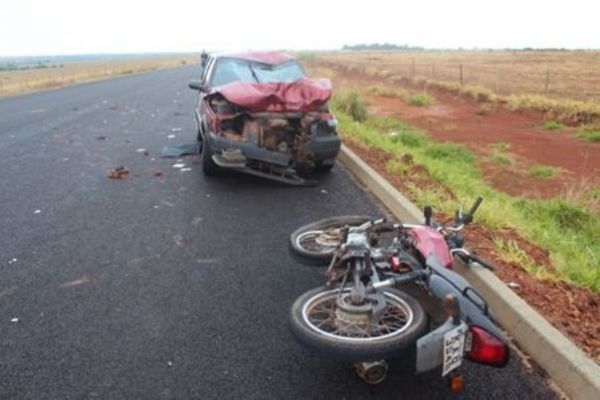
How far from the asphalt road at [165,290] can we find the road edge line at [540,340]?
0.15 meters

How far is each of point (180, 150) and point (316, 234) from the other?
6.35 m

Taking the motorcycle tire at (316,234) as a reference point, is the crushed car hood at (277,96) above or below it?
above

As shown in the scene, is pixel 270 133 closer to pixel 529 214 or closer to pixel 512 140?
pixel 529 214

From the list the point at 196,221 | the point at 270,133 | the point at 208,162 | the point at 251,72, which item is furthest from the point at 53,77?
the point at 196,221

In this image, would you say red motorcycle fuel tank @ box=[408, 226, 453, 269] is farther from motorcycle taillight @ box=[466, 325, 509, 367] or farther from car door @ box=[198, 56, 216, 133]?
car door @ box=[198, 56, 216, 133]

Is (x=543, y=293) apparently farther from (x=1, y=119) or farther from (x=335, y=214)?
(x=1, y=119)

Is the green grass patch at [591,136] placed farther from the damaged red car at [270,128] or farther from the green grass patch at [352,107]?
the damaged red car at [270,128]

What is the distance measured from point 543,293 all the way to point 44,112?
17251 mm

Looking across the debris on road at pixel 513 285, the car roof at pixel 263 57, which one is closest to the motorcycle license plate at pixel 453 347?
the debris on road at pixel 513 285

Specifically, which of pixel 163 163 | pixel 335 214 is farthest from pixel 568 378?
pixel 163 163

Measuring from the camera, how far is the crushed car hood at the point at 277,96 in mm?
7386

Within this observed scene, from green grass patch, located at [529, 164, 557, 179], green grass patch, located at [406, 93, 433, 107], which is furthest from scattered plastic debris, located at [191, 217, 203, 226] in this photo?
green grass patch, located at [406, 93, 433, 107]

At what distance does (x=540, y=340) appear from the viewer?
362cm

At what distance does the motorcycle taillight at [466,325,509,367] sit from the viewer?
9.57 feet
